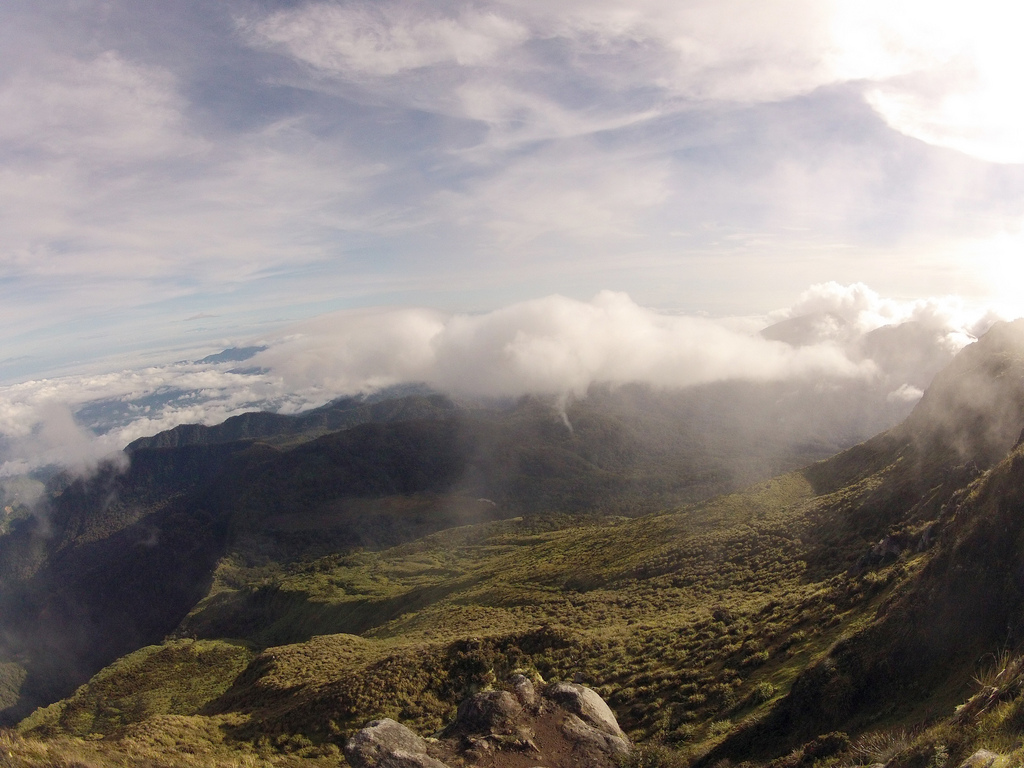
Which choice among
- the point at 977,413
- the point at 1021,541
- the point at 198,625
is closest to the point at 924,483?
the point at 977,413

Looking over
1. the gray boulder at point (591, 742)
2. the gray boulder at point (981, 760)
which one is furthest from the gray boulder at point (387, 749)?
the gray boulder at point (981, 760)

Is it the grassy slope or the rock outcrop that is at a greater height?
the rock outcrop

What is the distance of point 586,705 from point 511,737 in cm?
468

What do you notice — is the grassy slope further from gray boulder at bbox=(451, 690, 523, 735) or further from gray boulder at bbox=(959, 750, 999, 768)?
gray boulder at bbox=(959, 750, 999, 768)

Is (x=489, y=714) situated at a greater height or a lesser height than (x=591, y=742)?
greater

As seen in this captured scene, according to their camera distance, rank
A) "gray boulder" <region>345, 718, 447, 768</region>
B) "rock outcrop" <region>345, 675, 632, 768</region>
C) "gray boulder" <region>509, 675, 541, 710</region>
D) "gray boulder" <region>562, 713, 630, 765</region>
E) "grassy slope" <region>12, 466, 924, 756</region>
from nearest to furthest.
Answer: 1. "gray boulder" <region>345, 718, 447, 768</region>
2. "rock outcrop" <region>345, 675, 632, 768</region>
3. "gray boulder" <region>562, 713, 630, 765</region>
4. "gray boulder" <region>509, 675, 541, 710</region>
5. "grassy slope" <region>12, 466, 924, 756</region>

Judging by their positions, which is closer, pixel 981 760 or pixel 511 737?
pixel 981 760

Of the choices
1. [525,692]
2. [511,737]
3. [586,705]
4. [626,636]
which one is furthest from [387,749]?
[626,636]

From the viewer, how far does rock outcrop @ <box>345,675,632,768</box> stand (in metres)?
23.4

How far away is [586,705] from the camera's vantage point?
88.4ft

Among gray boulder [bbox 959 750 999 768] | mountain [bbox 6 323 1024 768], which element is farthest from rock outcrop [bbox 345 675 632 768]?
gray boulder [bbox 959 750 999 768]

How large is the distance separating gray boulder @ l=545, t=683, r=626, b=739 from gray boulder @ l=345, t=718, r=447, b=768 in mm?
7502

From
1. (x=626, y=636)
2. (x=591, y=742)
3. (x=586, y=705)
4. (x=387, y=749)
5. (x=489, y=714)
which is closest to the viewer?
(x=387, y=749)

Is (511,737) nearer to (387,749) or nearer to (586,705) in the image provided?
(586,705)
